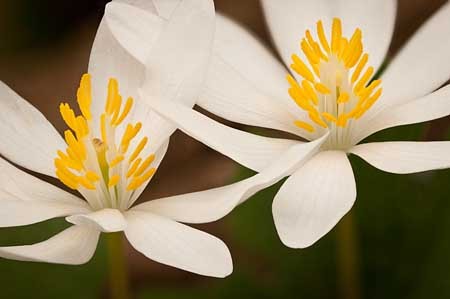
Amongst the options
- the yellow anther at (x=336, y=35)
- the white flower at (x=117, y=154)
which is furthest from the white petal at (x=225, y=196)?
the yellow anther at (x=336, y=35)

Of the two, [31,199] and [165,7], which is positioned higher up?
[165,7]

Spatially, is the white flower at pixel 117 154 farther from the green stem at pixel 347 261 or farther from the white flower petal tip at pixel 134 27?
the green stem at pixel 347 261

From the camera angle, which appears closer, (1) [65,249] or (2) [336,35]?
(1) [65,249]

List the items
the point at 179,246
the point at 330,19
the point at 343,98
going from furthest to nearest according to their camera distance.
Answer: the point at 330,19 < the point at 343,98 < the point at 179,246

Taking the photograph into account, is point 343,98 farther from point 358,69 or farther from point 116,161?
point 116,161

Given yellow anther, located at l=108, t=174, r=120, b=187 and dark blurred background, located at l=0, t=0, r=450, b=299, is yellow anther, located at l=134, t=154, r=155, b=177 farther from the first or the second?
dark blurred background, located at l=0, t=0, r=450, b=299

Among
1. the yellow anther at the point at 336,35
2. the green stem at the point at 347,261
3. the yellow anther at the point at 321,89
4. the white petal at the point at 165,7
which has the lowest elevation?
the green stem at the point at 347,261

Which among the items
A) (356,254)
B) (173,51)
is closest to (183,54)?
(173,51)
